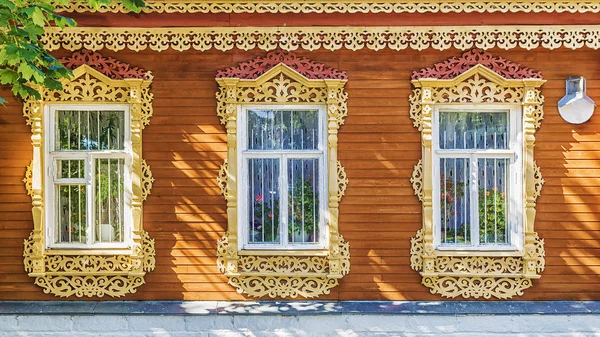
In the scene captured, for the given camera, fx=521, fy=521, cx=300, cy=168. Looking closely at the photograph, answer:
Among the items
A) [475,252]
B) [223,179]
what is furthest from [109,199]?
[475,252]

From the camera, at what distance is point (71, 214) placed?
509 cm

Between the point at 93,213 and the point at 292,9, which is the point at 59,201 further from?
the point at 292,9

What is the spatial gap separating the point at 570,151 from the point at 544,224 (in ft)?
2.41

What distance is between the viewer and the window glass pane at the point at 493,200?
199 inches

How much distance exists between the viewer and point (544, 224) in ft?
16.3

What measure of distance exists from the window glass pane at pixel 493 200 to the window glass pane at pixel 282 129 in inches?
65.5

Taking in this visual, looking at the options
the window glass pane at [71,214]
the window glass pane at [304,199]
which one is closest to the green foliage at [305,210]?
the window glass pane at [304,199]

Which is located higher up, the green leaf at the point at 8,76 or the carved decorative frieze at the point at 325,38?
the carved decorative frieze at the point at 325,38

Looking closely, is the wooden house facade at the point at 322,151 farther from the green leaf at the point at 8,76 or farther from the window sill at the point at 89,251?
the green leaf at the point at 8,76

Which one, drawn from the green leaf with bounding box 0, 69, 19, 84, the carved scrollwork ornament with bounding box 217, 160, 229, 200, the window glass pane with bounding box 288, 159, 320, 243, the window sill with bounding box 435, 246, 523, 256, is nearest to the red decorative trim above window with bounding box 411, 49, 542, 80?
the window glass pane with bounding box 288, 159, 320, 243

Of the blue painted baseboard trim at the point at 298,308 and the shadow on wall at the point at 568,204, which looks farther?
the shadow on wall at the point at 568,204

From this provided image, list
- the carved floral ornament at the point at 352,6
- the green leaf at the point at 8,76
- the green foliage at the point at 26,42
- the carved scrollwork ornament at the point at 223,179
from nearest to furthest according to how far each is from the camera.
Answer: the green foliage at the point at 26,42
the green leaf at the point at 8,76
the carved floral ornament at the point at 352,6
the carved scrollwork ornament at the point at 223,179

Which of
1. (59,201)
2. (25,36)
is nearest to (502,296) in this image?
(59,201)

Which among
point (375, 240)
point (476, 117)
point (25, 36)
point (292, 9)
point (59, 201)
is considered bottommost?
point (375, 240)
